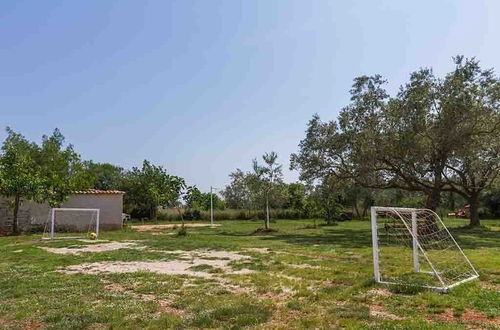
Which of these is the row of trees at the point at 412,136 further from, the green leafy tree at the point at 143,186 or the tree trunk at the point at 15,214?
the green leafy tree at the point at 143,186

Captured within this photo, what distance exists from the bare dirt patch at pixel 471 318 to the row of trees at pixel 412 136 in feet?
55.1

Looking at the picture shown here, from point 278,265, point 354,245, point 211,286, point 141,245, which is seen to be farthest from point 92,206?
point 211,286

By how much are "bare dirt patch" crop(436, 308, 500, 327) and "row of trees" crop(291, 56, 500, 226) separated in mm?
16808

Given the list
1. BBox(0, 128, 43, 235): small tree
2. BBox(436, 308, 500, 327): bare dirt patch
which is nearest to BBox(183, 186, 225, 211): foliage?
BBox(0, 128, 43, 235): small tree

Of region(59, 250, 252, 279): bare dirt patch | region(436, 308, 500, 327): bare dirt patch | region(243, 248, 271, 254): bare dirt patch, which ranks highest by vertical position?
region(243, 248, 271, 254): bare dirt patch

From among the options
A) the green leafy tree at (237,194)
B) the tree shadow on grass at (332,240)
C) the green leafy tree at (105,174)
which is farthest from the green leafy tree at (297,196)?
the green leafy tree at (105,174)

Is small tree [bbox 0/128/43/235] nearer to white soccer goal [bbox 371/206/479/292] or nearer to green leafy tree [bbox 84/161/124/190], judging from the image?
white soccer goal [bbox 371/206/479/292]

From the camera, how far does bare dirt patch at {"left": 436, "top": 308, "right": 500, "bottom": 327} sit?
6.68 metres

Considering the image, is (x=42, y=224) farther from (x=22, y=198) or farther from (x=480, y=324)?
(x=480, y=324)

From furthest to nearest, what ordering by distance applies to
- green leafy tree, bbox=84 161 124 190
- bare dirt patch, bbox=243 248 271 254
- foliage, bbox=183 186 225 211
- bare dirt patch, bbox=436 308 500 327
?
green leafy tree, bbox=84 161 124 190, foliage, bbox=183 186 225 211, bare dirt patch, bbox=243 248 271 254, bare dirt patch, bbox=436 308 500 327

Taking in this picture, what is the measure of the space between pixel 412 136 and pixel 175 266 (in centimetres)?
1505

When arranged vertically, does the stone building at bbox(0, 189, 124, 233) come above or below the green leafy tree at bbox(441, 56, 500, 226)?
below

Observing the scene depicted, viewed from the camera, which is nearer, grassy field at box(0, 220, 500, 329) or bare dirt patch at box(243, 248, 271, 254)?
grassy field at box(0, 220, 500, 329)

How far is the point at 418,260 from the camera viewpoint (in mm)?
11516
